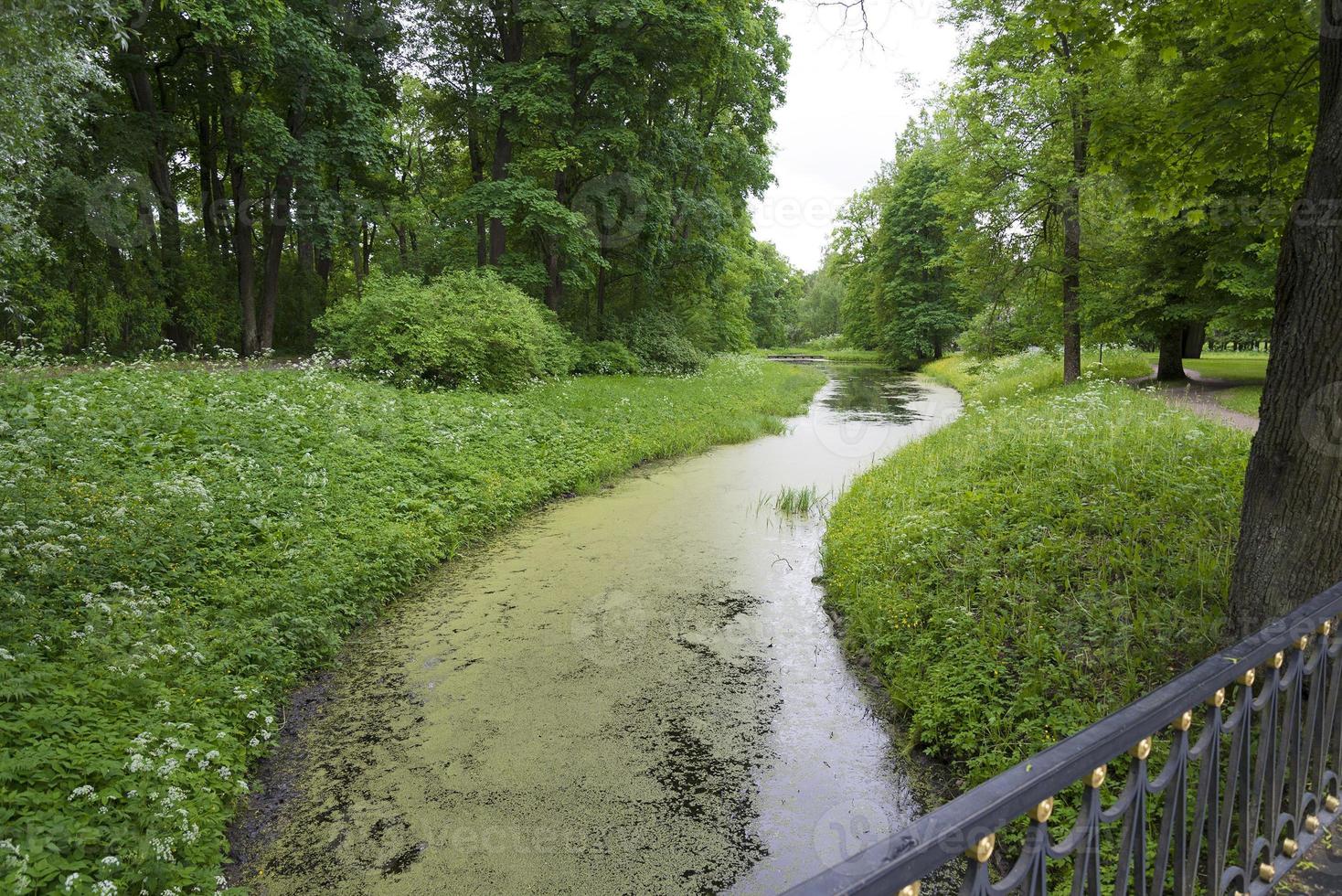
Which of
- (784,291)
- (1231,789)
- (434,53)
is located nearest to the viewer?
(1231,789)

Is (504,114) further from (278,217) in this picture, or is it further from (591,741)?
(591,741)

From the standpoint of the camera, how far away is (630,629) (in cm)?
559

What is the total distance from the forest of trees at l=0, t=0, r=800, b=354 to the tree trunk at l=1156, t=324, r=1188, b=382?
1117cm

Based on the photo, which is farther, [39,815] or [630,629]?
[630,629]

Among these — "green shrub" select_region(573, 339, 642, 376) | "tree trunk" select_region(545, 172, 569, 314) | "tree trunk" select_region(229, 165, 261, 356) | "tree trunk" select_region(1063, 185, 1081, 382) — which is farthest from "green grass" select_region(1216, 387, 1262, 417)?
"tree trunk" select_region(229, 165, 261, 356)

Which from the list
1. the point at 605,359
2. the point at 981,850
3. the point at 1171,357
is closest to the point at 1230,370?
the point at 1171,357

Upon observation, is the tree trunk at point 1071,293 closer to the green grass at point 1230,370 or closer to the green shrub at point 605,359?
the green grass at point 1230,370

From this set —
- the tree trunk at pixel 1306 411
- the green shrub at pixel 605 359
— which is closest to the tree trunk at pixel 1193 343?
the green shrub at pixel 605 359

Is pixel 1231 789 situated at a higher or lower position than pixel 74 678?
higher

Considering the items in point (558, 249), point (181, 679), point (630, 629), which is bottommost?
point (630, 629)

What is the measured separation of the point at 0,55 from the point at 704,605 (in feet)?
29.2

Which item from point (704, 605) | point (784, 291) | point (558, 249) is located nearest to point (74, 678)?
point (704, 605)

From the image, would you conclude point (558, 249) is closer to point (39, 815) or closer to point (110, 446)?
point (110, 446)

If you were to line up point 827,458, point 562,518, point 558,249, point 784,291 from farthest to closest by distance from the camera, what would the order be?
1. point 784,291
2. point 558,249
3. point 827,458
4. point 562,518
